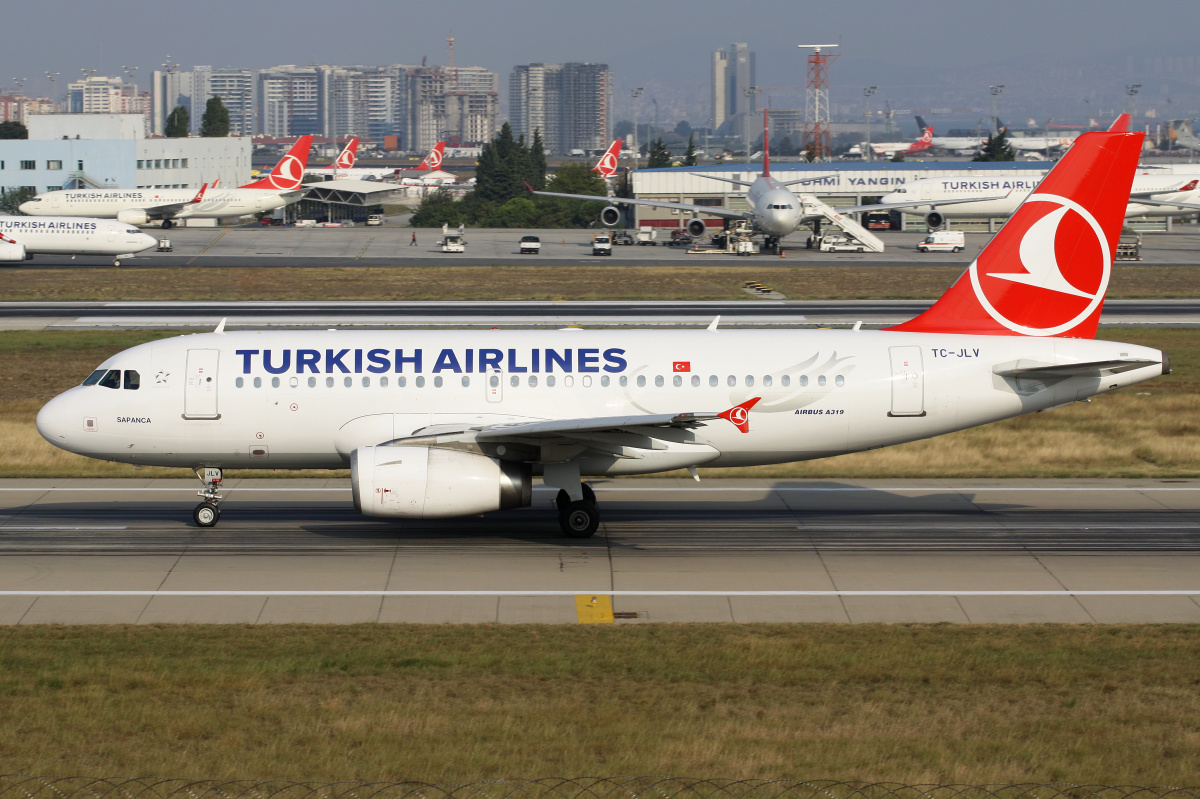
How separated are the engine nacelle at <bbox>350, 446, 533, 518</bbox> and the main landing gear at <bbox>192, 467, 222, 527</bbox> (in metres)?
4.31

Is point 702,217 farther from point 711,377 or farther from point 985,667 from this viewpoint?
point 985,667

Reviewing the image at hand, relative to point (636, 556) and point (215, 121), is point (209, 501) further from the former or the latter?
point (215, 121)

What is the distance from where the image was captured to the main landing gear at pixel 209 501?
2666 cm

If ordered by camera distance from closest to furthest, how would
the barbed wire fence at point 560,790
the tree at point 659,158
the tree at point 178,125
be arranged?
the barbed wire fence at point 560,790 → the tree at point 659,158 → the tree at point 178,125

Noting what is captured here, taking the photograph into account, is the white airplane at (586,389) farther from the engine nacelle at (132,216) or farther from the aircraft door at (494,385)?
the engine nacelle at (132,216)

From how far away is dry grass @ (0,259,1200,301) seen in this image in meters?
74.6

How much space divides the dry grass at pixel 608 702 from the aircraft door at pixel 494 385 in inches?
290

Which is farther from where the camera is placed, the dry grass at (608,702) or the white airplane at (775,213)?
the white airplane at (775,213)

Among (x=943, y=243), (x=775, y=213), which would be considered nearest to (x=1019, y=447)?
(x=775, y=213)

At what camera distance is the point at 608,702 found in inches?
632

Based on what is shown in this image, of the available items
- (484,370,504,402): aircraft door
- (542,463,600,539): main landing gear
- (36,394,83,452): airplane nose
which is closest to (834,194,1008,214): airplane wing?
(484,370,504,402): aircraft door

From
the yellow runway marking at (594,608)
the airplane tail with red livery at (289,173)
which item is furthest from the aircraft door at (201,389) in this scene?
the airplane tail with red livery at (289,173)

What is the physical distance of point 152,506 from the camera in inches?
1150

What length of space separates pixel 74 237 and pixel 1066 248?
290 ft
